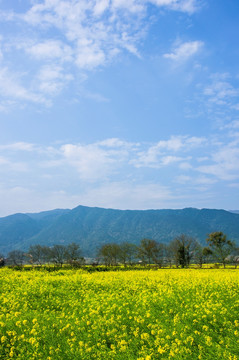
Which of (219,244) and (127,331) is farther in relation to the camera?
(219,244)

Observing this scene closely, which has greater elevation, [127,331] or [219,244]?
[127,331]

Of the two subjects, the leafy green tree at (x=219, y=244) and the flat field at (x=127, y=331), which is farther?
the leafy green tree at (x=219, y=244)

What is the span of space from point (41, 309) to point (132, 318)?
17.1ft

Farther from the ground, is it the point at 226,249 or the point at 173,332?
the point at 173,332

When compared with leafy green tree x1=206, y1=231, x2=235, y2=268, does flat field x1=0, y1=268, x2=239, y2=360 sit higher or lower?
higher

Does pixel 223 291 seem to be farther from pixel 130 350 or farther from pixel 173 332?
pixel 130 350

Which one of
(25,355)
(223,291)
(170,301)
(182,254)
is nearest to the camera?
(25,355)

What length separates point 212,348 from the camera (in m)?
7.90

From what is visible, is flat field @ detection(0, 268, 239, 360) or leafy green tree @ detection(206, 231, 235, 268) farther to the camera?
leafy green tree @ detection(206, 231, 235, 268)

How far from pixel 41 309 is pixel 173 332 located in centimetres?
769

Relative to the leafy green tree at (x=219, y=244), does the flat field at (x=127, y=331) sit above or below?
above

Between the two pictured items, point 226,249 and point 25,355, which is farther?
point 226,249

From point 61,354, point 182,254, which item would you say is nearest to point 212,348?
point 61,354

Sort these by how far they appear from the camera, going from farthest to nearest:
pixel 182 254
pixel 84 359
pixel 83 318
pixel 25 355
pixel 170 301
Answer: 1. pixel 182 254
2. pixel 170 301
3. pixel 83 318
4. pixel 25 355
5. pixel 84 359
